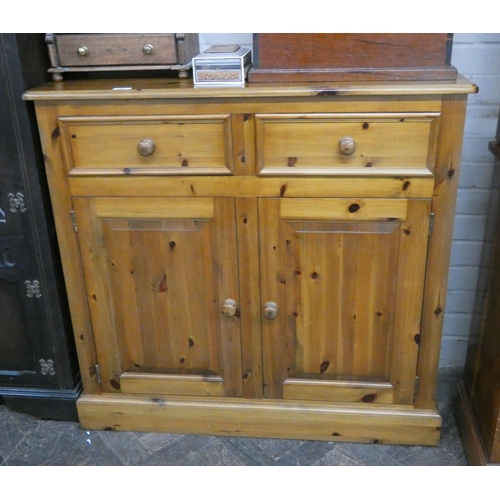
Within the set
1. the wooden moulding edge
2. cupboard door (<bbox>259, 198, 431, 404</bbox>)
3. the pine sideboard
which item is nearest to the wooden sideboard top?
the pine sideboard

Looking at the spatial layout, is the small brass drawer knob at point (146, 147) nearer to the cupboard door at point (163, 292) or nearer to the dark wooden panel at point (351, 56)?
the cupboard door at point (163, 292)

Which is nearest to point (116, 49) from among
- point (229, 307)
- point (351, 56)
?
point (351, 56)

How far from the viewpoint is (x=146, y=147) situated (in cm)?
150

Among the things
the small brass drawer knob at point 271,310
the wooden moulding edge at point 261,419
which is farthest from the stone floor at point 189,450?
the small brass drawer knob at point 271,310

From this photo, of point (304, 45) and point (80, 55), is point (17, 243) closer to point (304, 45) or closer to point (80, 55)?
point (80, 55)

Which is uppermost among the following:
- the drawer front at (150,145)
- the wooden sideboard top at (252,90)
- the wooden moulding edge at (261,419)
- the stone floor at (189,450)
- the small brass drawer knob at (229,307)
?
the wooden sideboard top at (252,90)

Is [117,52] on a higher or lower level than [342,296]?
higher

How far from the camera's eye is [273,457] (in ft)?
5.74

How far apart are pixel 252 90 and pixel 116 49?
0.46 meters

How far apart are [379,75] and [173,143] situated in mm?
561

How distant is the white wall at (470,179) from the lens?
1.76 m

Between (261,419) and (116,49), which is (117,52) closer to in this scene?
(116,49)

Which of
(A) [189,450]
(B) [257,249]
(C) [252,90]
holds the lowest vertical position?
(A) [189,450]

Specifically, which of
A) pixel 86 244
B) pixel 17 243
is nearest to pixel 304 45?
pixel 86 244
